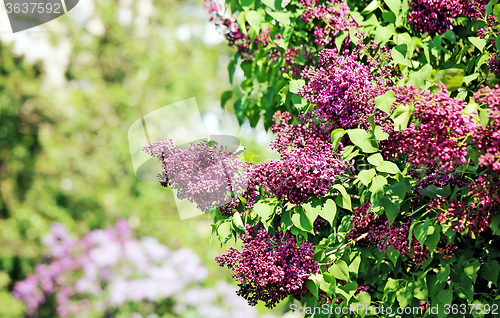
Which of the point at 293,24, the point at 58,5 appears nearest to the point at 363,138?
the point at 293,24

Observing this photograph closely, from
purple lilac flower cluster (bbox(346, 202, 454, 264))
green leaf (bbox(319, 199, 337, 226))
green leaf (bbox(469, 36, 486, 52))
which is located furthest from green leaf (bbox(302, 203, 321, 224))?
green leaf (bbox(469, 36, 486, 52))

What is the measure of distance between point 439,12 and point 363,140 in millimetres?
653

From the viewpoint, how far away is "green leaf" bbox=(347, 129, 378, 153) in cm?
123

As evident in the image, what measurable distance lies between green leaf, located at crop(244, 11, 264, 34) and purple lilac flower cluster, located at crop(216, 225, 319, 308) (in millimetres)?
855

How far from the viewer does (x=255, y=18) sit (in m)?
1.74

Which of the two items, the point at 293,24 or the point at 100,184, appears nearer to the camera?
the point at 293,24

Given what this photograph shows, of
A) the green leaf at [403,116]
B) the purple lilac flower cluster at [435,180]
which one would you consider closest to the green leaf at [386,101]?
the green leaf at [403,116]

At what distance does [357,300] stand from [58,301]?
17.8 ft

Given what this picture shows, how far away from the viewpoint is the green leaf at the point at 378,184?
1203 millimetres

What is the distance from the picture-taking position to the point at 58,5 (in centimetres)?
224

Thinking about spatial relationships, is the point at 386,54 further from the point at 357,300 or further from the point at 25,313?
the point at 25,313

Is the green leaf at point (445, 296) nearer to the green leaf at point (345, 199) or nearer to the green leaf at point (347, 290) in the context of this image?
the green leaf at point (347, 290)

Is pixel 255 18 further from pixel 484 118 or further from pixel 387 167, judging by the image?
pixel 484 118

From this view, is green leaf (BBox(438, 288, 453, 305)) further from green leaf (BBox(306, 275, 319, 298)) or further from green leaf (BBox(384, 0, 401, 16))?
green leaf (BBox(384, 0, 401, 16))
